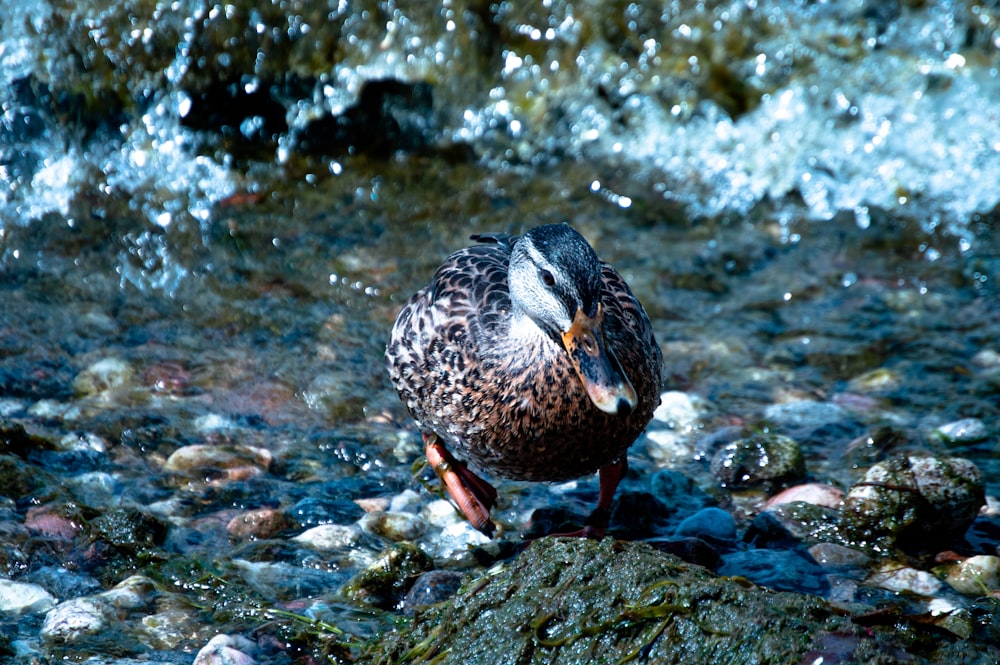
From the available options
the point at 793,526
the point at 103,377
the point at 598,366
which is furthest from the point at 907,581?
the point at 103,377

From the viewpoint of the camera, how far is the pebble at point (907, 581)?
416cm

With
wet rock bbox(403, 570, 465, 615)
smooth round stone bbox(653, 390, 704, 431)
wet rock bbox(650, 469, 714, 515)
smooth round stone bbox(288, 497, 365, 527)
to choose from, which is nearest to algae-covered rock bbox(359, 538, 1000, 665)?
wet rock bbox(403, 570, 465, 615)

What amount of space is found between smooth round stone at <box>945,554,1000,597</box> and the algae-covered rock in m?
1.38

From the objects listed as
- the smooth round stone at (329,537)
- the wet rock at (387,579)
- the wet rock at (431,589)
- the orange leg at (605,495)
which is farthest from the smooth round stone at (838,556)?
the smooth round stone at (329,537)

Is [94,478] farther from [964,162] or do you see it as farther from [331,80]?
[964,162]

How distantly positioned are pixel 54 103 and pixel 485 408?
531 cm

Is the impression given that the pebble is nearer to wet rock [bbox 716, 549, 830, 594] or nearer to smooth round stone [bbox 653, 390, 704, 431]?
wet rock [bbox 716, 549, 830, 594]

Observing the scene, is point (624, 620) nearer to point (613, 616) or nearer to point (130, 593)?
point (613, 616)

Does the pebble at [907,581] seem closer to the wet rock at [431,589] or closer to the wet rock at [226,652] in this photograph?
the wet rock at [431,589]

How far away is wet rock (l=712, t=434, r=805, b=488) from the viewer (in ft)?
16.8

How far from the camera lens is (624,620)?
303 cm

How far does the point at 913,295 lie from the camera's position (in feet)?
23.6

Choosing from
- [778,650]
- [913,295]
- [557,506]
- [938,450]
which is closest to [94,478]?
[557,506]

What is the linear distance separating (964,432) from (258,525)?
11.8ft
